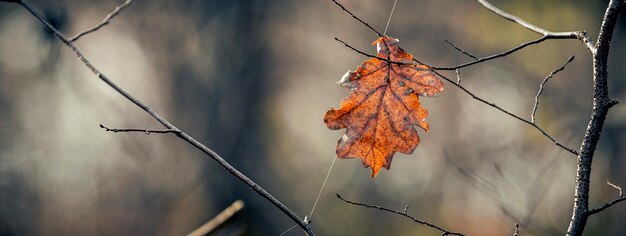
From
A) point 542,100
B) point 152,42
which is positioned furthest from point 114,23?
point 542,100

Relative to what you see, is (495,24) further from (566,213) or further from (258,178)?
(258,178)

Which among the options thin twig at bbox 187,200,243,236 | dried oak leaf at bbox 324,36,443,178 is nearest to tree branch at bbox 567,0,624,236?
dried oak leaf at bbox 324,36,443,178

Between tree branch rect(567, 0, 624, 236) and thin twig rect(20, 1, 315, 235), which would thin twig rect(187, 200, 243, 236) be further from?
tree branch rect(567, 0, 624, 236)

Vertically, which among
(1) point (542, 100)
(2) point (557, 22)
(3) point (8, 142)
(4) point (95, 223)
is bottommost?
(4) point (95, 223)

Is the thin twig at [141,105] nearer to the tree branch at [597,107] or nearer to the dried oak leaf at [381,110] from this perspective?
the dried oak leaf at [381,110]

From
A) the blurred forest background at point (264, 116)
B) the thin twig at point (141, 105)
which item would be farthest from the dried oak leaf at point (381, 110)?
the blurred forest background at point (264, 116)
